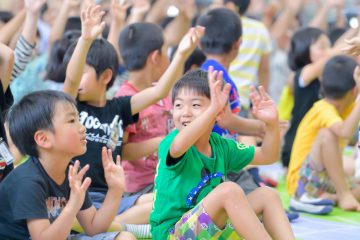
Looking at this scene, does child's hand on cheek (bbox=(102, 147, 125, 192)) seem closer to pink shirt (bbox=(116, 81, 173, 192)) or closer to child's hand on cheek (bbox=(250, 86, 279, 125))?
child's hand on cheek (bbox=(250, 86, 279, 125))

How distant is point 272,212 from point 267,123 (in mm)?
378

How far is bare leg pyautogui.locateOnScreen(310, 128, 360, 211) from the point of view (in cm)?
454

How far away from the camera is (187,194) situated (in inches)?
119

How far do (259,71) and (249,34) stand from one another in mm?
390

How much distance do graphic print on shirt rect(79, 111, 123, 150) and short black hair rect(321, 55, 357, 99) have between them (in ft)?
5.04

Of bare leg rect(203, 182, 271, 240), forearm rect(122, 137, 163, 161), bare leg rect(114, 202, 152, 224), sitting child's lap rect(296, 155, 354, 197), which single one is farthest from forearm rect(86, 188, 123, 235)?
sitting child's lap rect(296, 155, 354, 197)

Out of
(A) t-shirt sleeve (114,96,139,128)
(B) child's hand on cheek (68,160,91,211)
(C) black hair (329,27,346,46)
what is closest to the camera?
(B) child's hand on cheek (68,160,91,211)

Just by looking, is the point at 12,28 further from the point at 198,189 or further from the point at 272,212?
the point at 272,212

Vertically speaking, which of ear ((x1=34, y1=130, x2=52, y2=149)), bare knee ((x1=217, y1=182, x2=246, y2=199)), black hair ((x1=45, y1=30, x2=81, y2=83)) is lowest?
black hair ((x1=45, y1=30, x2=81, y2=83))

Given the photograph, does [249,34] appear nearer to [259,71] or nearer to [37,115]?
[259,71]

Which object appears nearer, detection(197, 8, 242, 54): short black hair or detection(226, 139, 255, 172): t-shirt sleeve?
detection(226, 139, 255, 172): t-shirt sleeve

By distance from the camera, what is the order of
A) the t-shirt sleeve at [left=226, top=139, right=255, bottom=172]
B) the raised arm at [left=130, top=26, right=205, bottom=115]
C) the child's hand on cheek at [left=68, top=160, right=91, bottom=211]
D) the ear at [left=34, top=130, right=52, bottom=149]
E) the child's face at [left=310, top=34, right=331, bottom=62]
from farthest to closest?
the child's face at [left=310, top=34, right=331, bottom=62] < the raised arm at [left=130, top=26, right=205, bottom=115] < the t-shirt sleeve at [left=226, top=139, right=255, bottom=172] < the ear at [left=34, top=130, right=52, bottom=149] < the child's hand on cheek at [left=68, top=160, right=91, bottom=211]

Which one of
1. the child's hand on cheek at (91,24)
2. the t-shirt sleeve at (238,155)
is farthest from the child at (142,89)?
the t-shirt sleeve at (238,155)

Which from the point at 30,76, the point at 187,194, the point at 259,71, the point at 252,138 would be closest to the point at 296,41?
the point at 259,71
